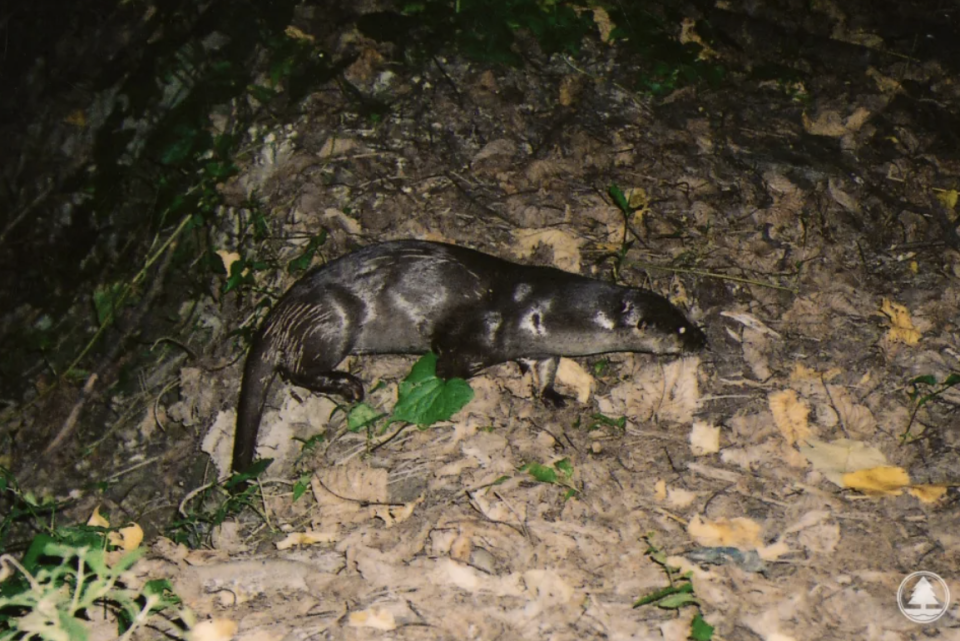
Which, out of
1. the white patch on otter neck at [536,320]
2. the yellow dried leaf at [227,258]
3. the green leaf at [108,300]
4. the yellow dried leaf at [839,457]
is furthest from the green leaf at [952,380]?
the green leaf at [108,300]

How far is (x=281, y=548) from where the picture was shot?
10.9 ft

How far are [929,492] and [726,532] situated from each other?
36.8 inches

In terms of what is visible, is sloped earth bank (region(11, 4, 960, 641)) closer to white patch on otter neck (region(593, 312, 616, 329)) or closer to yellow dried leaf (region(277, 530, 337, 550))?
yellow dried leaf (region(277, 530, 337, 550))

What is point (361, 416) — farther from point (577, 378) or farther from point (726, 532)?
point (726, 532)

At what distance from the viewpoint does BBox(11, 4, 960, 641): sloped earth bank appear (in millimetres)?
2926

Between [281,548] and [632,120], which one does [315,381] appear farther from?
[632,120]

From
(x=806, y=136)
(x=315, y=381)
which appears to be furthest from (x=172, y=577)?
(x=806, y=136)

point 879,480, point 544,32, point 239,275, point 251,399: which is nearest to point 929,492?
point 879,480

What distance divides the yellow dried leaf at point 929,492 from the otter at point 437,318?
1148mm

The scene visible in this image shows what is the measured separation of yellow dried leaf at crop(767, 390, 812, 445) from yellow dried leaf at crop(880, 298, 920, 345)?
0.74 metres

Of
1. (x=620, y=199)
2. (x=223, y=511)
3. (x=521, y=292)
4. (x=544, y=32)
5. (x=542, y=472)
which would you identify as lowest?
Result: (x=223, y=511)

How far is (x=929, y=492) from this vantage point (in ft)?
10.6

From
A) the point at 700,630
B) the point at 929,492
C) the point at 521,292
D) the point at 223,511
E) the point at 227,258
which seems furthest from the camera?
the point at 227,258

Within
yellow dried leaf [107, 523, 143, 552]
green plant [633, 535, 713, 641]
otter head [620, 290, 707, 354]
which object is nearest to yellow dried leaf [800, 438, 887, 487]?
otter head [620, 290, 707, 354]
